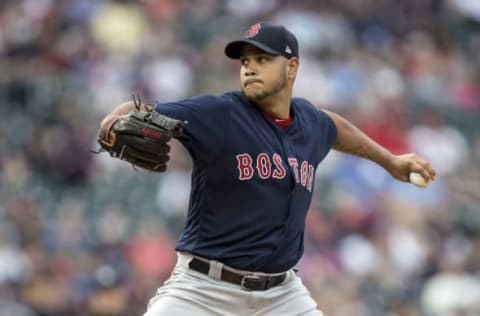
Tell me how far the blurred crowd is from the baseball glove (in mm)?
3314

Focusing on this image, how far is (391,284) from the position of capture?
10109 millimetres

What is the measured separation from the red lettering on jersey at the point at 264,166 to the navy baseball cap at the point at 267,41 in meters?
0.48

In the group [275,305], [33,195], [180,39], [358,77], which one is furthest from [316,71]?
[275,305]

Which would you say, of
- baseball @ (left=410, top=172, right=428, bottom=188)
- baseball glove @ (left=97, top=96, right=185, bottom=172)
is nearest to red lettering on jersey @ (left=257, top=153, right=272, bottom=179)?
baseball glove @ (left=97, top=96, right=185, bottom=172)

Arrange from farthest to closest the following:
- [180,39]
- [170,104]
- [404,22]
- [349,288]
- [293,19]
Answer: [404,22] → [293,19] → [180,39] → [349,288] → [170,104]

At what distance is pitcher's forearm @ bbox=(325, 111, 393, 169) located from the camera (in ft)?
19.9

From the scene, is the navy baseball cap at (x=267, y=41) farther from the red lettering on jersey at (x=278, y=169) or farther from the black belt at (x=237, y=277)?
the black belt at (x=237, y=277)

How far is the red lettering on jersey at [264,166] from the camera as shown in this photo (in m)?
5.35

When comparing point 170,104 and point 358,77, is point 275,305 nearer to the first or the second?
point 170,104

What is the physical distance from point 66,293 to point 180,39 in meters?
3.74

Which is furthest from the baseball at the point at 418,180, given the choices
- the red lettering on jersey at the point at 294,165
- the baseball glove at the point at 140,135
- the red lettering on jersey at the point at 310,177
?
the baseball glove at the point at 140,135

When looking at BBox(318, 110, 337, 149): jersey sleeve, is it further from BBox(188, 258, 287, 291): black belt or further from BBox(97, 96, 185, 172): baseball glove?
BBox(97, 96, 185, 172): baseball glove

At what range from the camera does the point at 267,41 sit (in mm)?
5484

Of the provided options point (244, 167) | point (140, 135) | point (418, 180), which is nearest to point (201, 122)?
point (244, 167)
